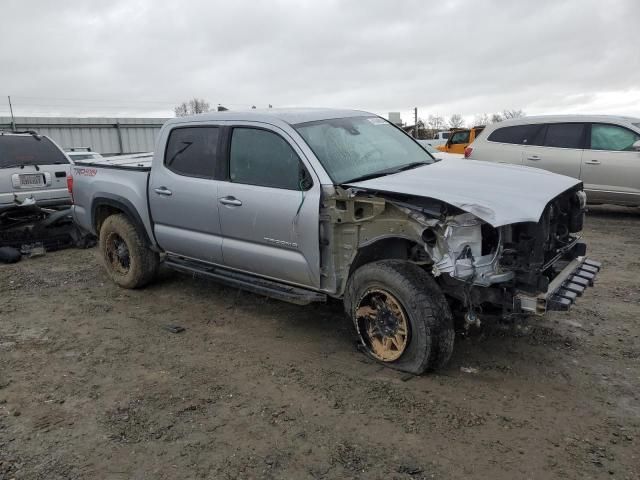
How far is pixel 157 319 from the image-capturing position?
5203mm

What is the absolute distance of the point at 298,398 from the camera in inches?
141

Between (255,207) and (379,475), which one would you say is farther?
(255,207)

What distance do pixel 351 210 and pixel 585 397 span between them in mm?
1995

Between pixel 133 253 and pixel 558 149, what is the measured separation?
7.06m

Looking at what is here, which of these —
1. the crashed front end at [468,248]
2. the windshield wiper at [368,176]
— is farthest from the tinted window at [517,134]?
the windshield wiper at [368,176]

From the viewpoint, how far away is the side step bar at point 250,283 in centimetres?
426

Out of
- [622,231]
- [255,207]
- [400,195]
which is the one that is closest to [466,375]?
[400,195]

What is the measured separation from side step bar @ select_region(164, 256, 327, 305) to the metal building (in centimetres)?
2151


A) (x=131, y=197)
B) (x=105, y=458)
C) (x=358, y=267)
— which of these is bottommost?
(x=105, y=458)

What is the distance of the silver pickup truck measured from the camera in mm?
3475

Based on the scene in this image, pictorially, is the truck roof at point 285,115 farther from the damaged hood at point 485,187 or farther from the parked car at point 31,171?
the parked car at point 31,171

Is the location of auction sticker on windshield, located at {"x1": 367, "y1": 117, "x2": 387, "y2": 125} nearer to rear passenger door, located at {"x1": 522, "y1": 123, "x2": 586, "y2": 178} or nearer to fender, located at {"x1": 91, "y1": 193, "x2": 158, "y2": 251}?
fender, located at {"x1": 91, "y1": 193, "x2": 158, "y2": 251}

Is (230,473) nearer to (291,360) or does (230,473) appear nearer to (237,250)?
(291,360)

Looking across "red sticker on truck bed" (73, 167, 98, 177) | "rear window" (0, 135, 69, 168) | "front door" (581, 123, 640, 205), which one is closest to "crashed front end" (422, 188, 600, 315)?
"red sticker on truck bed" (73, 167, 98, 177)
